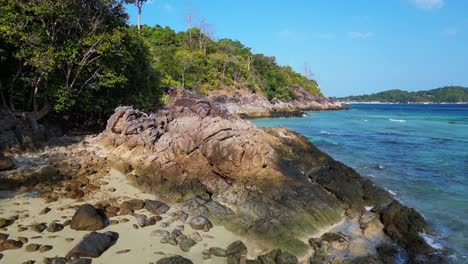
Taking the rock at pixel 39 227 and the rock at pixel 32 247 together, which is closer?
the rock at pixel 32 247

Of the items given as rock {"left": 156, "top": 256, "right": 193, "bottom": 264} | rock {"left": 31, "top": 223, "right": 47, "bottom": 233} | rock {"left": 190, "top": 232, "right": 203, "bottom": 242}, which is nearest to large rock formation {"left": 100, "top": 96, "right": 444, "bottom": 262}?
rock {"left": 190, "top": 232, "right": 203, "bottom": 242}

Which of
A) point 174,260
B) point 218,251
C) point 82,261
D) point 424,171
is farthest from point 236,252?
point 424,171

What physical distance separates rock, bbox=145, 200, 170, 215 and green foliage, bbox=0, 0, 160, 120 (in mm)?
10170

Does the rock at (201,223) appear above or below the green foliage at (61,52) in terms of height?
below

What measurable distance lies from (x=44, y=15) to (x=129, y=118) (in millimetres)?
6950

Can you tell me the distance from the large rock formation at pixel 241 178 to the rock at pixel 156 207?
2.59ft

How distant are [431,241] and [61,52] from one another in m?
19.7

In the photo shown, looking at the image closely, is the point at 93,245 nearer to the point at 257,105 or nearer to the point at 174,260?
the point at 174,260

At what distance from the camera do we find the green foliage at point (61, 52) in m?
18.3

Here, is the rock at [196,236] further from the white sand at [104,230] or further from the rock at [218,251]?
the rock at [218,251]

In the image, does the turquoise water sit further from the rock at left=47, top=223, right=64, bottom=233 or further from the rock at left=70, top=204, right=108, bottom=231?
the rock at left=47, top=223, right=64, bottom=233

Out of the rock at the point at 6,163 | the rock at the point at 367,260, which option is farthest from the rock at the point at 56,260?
the rock at the point at 6,163

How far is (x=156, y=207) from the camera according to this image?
1302 centimetres

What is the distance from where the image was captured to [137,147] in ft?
61.4
